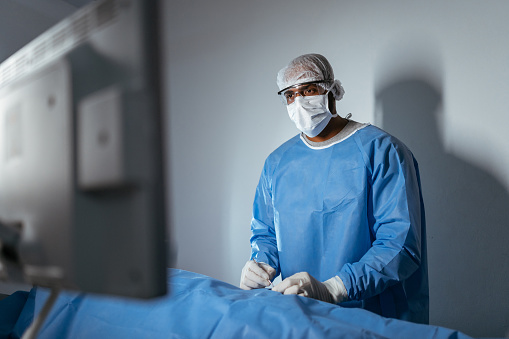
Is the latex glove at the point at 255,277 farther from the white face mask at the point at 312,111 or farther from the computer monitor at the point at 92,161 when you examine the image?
the computer monitor at the point at 92,161

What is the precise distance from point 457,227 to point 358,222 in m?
0.55

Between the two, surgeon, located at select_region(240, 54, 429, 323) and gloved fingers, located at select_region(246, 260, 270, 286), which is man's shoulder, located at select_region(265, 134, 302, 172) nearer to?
surgeon, located at select_region(240, 54, 429, 323)

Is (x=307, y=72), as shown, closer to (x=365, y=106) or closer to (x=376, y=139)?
(x=376, y=139)

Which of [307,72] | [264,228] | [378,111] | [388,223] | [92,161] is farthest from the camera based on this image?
[378,111]

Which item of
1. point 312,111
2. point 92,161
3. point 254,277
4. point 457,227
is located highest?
point 312,111

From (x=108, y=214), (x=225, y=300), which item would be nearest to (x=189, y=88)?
(x=225, y=300)

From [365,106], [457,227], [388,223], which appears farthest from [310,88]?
[457,227]

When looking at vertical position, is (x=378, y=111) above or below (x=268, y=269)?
above

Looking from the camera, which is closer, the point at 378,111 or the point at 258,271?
the point at 258,271

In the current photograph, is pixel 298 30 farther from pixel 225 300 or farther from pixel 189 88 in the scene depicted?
pixel 225 300

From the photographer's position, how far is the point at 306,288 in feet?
3.70

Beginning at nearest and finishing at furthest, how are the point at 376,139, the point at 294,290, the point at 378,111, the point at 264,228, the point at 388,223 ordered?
the point at 294,290 < the point at 388,223 < the point at 376,139 < the point at 264,228 < the point at 378,111

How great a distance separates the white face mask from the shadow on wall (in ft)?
1.49

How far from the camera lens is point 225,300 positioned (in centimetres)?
95
